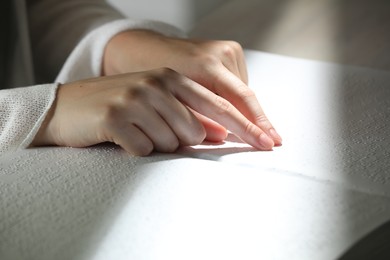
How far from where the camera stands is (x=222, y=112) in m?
0.60

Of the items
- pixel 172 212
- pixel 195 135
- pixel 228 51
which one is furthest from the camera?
pixel 228 51

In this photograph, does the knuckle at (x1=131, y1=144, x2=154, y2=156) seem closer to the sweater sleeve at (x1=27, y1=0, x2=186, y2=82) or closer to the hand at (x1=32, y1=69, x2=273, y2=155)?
the hand at (x1=32, y1=69, x2=273, y2=155)

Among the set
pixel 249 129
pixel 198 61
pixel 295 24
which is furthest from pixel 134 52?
pixel 295 24

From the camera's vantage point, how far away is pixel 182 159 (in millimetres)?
563

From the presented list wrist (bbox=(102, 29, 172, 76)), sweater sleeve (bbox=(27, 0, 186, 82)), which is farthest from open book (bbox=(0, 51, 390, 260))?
sweater sleeve (bbox=(27, 0, 186, 82))

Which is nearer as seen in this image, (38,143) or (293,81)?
(38,143)

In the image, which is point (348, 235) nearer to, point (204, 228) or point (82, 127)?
point (204, 228)

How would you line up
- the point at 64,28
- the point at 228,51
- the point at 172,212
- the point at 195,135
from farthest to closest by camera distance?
the point at 64,28
the point at 228,51
the point at 195,135
the point at 172,212

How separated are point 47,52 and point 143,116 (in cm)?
40

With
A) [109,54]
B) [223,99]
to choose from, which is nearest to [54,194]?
[223,99]

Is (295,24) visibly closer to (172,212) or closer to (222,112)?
(222,112)

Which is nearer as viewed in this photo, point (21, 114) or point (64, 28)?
point (21, 114)

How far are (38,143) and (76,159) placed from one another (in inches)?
2.6

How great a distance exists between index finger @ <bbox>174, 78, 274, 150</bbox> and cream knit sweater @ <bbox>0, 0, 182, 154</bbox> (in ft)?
0.42
